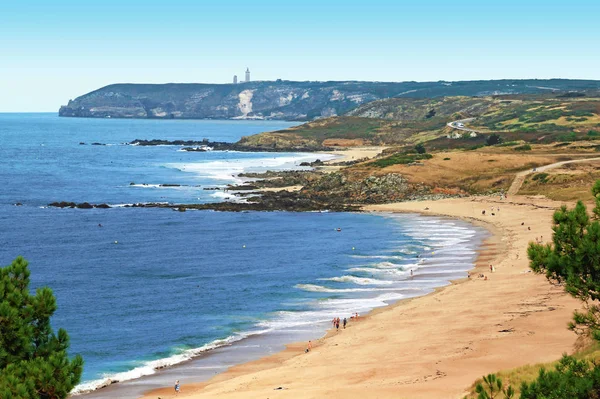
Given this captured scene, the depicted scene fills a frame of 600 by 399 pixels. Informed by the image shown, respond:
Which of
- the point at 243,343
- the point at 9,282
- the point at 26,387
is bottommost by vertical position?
the point at 243,343

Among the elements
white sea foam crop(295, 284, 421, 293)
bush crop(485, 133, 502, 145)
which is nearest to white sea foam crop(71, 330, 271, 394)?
white sea foam crop(295, 284, 421, 293)

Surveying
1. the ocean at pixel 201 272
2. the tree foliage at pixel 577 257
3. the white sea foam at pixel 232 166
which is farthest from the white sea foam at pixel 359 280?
the white sea foam at pixel 232 166

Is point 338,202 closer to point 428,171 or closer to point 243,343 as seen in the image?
point 428,171

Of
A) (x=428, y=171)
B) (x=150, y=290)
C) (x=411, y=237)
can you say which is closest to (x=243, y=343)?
(x=150, y=290)

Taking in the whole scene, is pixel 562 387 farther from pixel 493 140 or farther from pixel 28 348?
pixel 493 140

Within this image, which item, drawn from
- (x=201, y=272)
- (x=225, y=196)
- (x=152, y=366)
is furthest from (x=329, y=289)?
(x=225, y=196)

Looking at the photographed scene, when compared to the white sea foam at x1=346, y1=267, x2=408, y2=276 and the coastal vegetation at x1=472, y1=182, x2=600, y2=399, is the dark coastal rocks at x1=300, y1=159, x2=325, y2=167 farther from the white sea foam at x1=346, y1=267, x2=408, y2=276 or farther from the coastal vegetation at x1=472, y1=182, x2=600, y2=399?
the coastal vegetation at x1=472, y1=182, x2=600, y2=399
